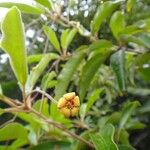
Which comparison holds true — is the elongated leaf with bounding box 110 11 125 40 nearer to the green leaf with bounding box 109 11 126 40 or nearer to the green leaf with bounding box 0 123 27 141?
the green leaf with bounding box 109 11 126 40

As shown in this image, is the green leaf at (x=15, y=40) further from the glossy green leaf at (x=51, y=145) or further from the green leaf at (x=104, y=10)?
the green leaf at (x=104, y=10)

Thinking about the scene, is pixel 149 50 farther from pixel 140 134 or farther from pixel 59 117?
pixel 140 134

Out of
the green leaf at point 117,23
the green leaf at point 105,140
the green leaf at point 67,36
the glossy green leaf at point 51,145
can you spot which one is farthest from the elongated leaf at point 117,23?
A: the green leaf at point 105,140

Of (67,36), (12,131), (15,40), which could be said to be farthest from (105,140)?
(67,36)

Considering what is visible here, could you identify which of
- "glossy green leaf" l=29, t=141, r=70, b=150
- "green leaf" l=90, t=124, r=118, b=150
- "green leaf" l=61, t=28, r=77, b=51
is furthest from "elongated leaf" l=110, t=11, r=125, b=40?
"green leaf" l=90, t=124, r=118, b=150

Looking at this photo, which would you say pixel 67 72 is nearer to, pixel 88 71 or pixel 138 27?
pixel 88 71

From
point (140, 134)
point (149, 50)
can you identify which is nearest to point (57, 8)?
point (149, 50)
